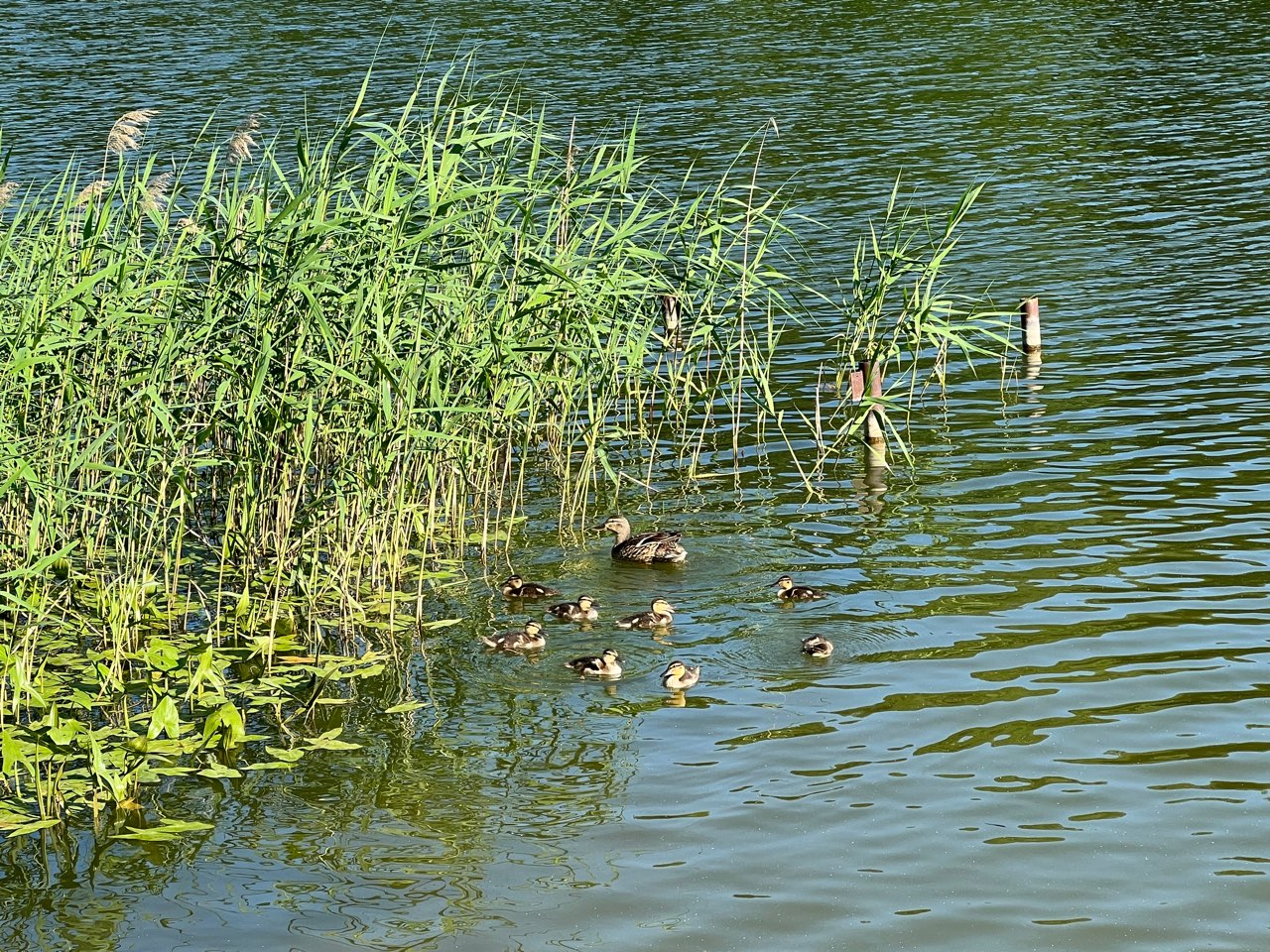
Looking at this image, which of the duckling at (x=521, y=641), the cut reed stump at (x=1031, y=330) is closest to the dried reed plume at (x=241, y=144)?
the duckling at (x=521, y=641)

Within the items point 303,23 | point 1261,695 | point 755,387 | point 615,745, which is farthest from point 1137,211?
point 303,23

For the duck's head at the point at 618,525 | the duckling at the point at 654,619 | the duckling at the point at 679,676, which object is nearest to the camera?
the duckling at the point at 679,676

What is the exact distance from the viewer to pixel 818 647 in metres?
10.6

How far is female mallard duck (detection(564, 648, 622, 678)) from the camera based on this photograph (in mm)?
10492

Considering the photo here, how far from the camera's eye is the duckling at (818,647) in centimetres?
1060

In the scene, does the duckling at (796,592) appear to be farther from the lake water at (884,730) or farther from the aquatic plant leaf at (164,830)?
the aquatic plant leaf at (164,830)

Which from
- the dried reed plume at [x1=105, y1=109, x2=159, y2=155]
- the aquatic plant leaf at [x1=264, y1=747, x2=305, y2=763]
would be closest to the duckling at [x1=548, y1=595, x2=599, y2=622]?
the aquatic plant leaf at [x1=264, y1=747, x2=305, y2=763]

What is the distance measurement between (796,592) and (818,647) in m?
1.04

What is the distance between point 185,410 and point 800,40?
30107mm

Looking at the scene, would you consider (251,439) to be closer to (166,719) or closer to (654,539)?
(166,719)

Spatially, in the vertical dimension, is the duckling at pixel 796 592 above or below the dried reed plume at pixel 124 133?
below

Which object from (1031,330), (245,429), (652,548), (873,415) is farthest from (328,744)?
(1031,330)

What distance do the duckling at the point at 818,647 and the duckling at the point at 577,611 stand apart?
1636 millimetres

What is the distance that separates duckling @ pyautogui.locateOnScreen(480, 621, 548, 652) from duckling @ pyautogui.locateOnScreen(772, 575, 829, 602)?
5.70 feet
